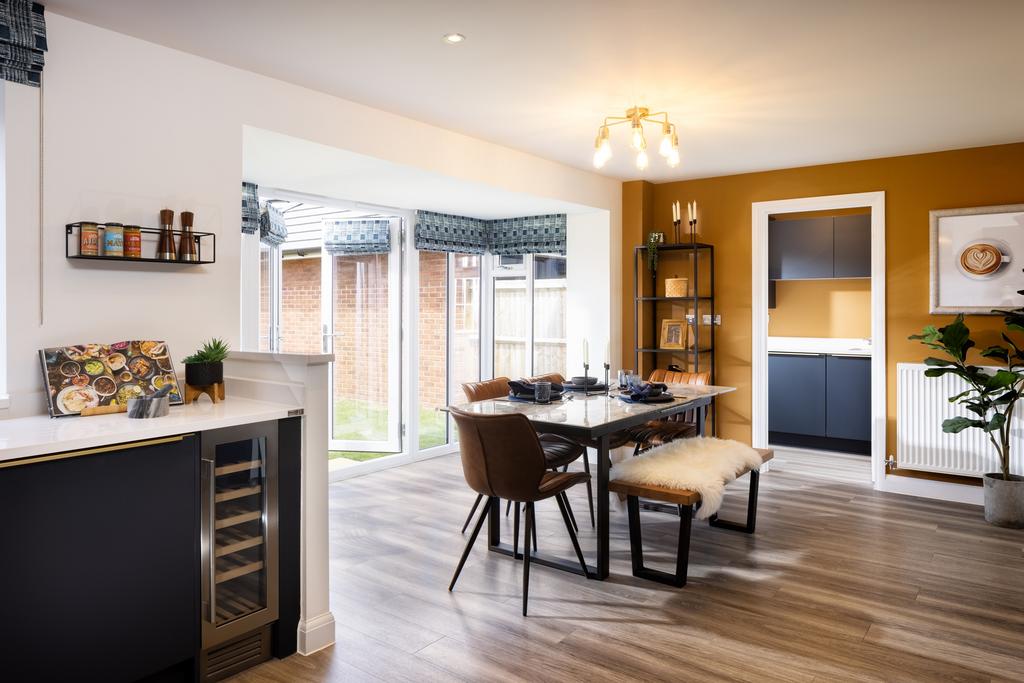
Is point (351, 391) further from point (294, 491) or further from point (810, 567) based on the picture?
point (810, 567)

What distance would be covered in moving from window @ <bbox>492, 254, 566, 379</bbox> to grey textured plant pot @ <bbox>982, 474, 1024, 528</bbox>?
10.9 ft

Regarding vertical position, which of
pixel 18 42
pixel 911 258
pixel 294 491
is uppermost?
pixel 18 42

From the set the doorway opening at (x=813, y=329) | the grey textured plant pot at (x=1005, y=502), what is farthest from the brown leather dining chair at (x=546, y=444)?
the grey textured plant pot at (x=1005, y=502)

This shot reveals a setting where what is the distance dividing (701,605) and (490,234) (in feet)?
13.9

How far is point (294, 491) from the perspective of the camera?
105 inches

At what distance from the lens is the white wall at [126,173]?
261 cm

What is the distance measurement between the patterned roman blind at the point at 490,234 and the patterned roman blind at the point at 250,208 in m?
1.54

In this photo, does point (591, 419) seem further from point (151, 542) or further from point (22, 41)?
point (22, 41)

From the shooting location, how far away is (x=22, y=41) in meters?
2.52

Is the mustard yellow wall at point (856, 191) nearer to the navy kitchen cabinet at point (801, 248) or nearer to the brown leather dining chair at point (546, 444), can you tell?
the navy kitchen cabinet at point (801, 248)

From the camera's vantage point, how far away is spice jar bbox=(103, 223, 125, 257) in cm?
272

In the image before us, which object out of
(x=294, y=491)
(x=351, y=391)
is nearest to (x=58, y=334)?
(x=294, y=491)

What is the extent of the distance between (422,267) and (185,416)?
3657 millimetres

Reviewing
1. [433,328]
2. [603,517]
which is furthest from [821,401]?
[603,517]
